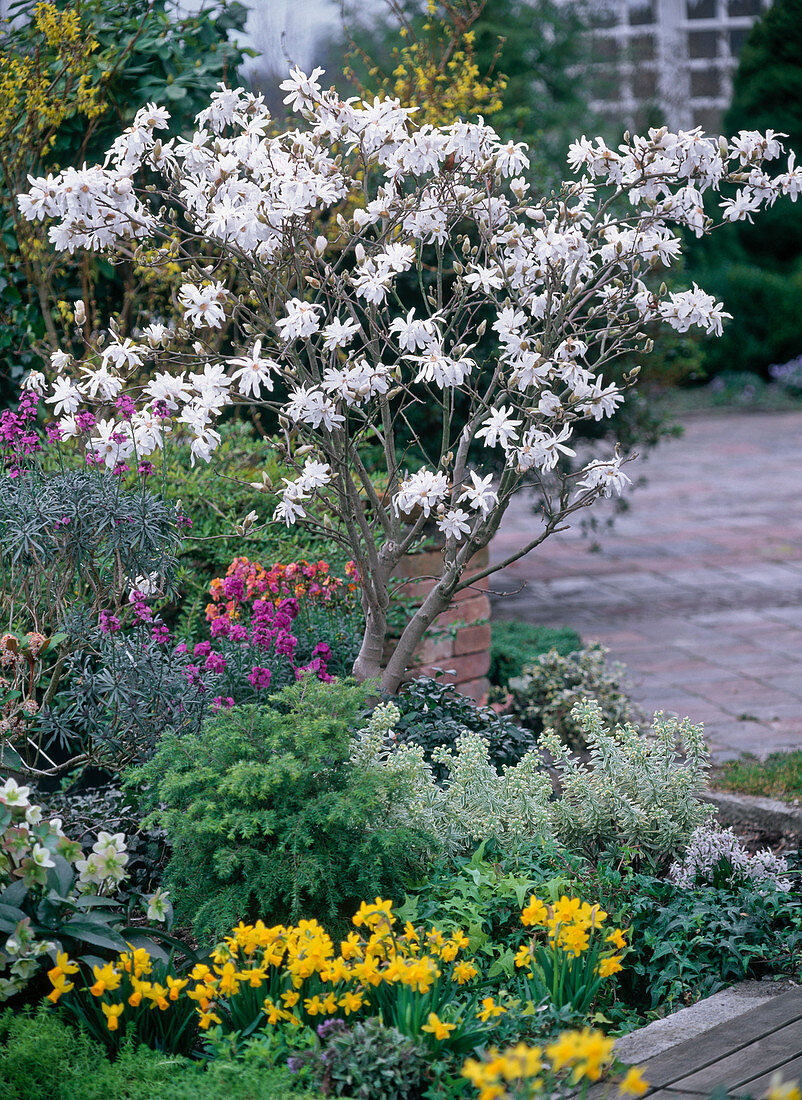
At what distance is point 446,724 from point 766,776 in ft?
4.09

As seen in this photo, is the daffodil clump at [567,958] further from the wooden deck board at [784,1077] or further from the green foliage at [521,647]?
the green foliage at [521,647]

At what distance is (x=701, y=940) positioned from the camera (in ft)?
8.27

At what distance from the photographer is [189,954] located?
2492 mm

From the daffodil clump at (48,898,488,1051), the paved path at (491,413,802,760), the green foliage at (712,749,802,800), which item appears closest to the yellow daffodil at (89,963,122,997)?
the daffodil clump at (48,898,488,1051)

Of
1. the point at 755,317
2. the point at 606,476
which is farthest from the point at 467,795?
the point at 755,317

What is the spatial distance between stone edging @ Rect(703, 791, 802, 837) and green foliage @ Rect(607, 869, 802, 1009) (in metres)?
0.83

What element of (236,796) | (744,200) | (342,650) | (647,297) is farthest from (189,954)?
(744,200)

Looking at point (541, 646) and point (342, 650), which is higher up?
point (342, 650)

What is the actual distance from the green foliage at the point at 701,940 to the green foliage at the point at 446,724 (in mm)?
764

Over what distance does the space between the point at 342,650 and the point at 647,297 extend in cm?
152

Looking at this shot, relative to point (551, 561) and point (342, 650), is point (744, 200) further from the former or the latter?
point (551, 561)

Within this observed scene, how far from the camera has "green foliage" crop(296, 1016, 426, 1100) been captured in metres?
2.00

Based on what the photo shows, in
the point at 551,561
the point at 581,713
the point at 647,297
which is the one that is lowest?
the point at 551,561

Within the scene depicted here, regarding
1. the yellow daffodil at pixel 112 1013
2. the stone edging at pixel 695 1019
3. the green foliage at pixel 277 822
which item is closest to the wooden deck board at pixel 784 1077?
the stone edging at pixel 695 1019
